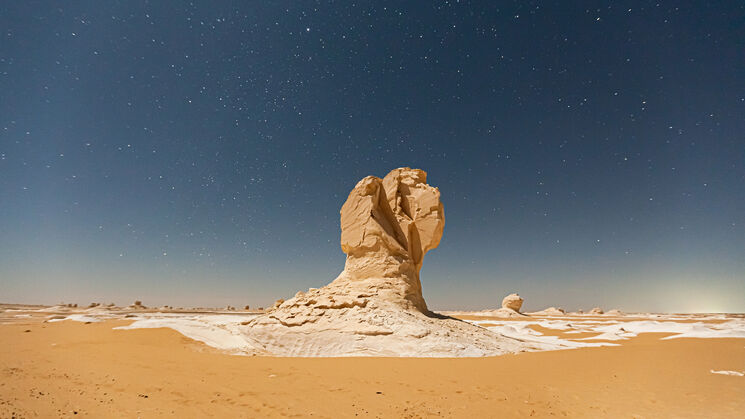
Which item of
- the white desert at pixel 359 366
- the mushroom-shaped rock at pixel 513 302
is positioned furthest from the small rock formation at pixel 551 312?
the white desert at pixel 359 366

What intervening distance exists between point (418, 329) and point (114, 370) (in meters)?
7.73

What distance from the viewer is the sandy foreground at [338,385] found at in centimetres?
512

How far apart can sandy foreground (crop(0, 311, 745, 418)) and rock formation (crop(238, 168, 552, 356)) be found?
1.29 metres

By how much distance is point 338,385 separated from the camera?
21.0 feet

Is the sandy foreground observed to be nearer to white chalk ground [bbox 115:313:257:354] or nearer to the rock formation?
white chalk ground [bbox 115:313:257:354]

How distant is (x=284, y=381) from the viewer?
6.54m

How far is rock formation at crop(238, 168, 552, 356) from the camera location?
1043 centimetres

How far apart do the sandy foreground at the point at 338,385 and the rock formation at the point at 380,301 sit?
4.24 feet

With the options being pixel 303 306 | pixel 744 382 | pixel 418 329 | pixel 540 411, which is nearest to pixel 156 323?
pixel 303 306

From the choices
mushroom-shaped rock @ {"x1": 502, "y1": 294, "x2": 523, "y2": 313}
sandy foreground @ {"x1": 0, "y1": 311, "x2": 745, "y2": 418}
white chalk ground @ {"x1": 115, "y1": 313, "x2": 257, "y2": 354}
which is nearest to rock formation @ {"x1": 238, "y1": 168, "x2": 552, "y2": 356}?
white chalk ground @ {"x1": 115, "y1": 313, "x2": 257, "y2": 354}

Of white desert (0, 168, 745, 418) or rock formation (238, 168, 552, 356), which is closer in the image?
white desert (0, 168, 745, 418)

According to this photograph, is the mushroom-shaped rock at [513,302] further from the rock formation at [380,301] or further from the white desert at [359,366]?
the rock formation at [380,301]

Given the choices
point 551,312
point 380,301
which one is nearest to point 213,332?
point 380,301

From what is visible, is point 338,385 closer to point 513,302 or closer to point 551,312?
point 513,302
